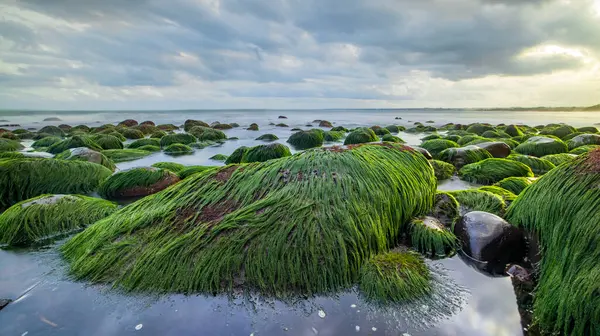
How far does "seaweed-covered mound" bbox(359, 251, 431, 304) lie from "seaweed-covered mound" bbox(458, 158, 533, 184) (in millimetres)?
4694

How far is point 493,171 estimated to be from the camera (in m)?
6.88

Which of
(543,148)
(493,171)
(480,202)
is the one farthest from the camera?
(543,148)

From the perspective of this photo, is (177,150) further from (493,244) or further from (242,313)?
(493,244)

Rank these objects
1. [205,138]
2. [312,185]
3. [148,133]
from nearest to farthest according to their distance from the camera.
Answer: [312,185] → [205,138] → [148,133]

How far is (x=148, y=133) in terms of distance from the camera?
20.5 metres

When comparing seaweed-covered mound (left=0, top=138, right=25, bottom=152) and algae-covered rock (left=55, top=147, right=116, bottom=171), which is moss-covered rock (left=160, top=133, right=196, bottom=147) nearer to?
seaweed-covered mound (left=0, top=138, right=25, bottom=152)

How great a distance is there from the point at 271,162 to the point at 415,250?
6.93ft

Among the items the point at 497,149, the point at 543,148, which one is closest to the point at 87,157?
the point at 497,149

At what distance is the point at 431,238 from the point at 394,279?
975mm

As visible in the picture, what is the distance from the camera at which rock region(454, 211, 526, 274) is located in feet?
10.4

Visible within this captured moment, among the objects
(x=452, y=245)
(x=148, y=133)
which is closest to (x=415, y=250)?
(x=452, y=245)

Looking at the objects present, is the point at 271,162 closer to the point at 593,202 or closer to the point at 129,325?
the point at 129,325

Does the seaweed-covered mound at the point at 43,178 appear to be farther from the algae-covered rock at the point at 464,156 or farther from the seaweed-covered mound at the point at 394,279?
the algae-covered rock at the point at 464,156

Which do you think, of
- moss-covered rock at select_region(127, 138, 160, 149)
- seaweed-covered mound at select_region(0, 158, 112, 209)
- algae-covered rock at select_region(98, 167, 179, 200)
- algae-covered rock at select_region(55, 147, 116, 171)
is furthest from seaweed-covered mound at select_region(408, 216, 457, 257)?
moss-covered rock at select_region(127, 138, 160, 149)
